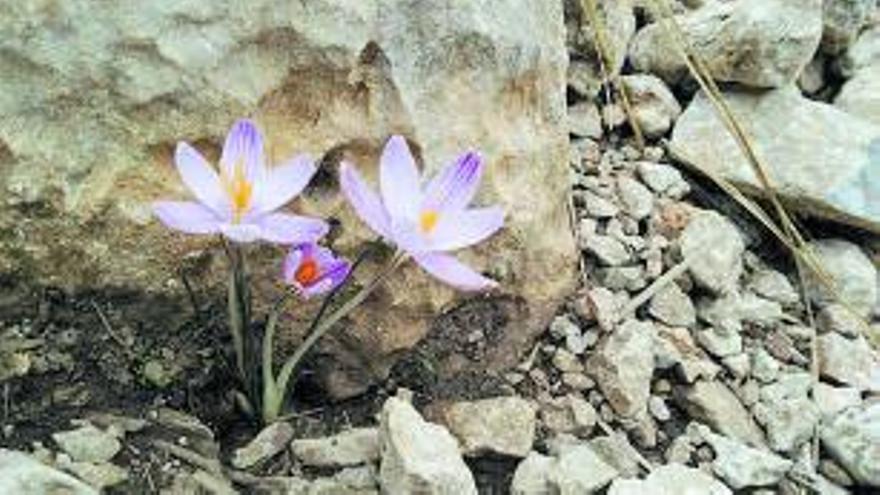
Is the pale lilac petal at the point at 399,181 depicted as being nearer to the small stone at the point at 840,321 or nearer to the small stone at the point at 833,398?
the small stone at the point at 833,398

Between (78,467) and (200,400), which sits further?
(200,400)

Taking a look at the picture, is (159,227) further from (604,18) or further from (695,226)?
(604,18)

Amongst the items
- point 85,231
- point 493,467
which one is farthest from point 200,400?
point 493,467

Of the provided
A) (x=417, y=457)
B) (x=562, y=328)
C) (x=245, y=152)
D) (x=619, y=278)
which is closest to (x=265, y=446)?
(x=417, y=457)

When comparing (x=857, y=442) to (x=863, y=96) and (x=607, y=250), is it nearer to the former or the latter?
(x=607, y=250)

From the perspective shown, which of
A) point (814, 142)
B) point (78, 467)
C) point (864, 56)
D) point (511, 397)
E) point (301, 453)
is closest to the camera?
point (78, 467)

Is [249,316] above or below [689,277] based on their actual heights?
above

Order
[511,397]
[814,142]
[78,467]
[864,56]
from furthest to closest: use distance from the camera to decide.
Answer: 1. [864,56]
2. [814,142]
3. [511,397]
4. [78,467]

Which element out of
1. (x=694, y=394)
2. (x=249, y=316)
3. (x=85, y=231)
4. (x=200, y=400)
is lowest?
(x=694, y=394)
